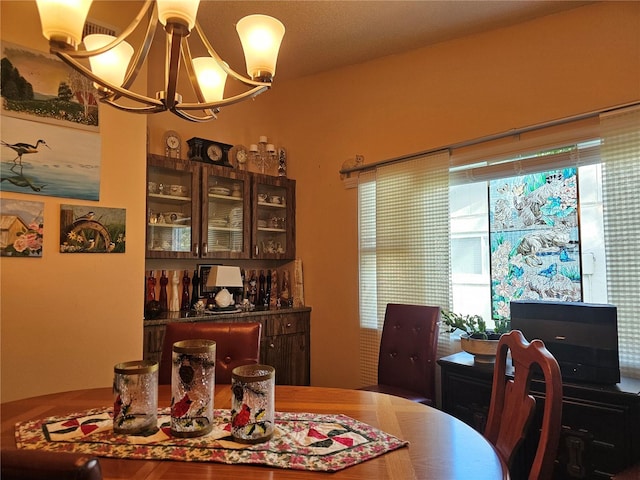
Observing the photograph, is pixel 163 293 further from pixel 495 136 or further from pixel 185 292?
pixel 495 136

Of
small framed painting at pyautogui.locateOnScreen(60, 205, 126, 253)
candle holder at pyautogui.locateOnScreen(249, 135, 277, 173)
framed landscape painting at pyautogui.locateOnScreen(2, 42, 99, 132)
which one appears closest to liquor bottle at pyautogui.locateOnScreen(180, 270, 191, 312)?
small framed painting at pyautogui.locateOnScreen(60, 205, 126, 253)

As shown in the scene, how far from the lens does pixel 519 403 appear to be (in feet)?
3.86

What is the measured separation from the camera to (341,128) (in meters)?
3.53

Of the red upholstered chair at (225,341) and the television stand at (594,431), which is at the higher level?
the red upholstered chair at (225,341)

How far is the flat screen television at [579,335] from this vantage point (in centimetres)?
184

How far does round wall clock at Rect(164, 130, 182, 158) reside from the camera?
128 inches

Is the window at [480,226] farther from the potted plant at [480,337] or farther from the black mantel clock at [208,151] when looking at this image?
the black mantel clock at [208,151]

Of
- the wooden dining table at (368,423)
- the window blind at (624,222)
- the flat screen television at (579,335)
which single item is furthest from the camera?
the window blind at (624,222)

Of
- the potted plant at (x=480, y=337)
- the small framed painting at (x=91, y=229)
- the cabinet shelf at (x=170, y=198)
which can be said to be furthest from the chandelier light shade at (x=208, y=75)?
the potted plant at (x=480, y=337)

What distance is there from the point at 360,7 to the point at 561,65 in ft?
4.08

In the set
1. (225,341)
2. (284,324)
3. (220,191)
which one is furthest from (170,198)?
(225,341)

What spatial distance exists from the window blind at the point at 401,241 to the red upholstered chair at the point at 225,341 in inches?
Result: 54.0

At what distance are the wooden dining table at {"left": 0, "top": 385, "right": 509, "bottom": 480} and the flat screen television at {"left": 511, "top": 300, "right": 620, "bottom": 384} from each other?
975 mm

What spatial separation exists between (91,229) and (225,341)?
3.73 ft
